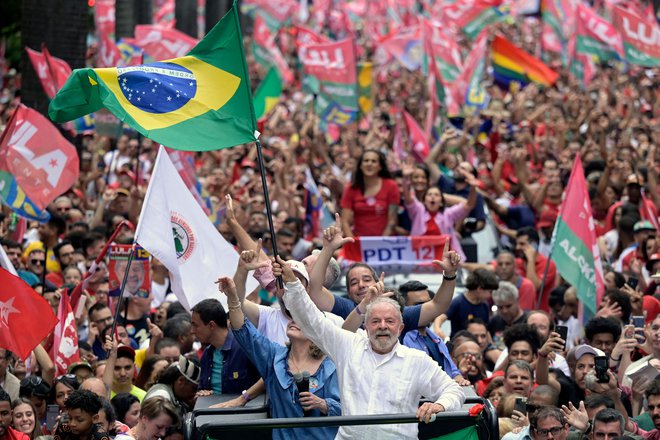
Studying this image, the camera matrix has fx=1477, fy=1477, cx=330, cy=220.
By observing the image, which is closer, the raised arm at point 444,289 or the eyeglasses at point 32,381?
the raised arm at point 444,289

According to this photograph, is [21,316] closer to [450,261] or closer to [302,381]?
[302,381]

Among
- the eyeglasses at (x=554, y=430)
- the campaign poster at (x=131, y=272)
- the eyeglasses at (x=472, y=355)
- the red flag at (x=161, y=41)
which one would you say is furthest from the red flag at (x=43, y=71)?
the eyeglasses at (x=554, y=430)

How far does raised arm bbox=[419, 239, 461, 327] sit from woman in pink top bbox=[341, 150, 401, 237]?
5103mm

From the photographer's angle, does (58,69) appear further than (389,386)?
Yes

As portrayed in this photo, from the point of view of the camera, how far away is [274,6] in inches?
1268

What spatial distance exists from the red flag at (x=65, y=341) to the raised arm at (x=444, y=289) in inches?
110

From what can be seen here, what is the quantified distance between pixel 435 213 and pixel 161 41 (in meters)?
7.85

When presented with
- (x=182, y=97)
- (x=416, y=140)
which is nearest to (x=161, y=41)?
(x=416, y=140)

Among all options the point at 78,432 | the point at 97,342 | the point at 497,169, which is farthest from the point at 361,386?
the point at 497,169

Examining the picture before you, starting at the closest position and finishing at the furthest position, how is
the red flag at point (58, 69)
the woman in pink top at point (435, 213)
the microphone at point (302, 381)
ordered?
1. the microphone at point (302, 381)
2. the woman in pink top at point (435, 213)
3. the red flag at point (58, 69)

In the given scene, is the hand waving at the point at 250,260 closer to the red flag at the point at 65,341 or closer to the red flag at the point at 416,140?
the red flag at the point at 65,341

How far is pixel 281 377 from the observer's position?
699 centimetres

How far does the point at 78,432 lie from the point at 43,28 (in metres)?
10.8

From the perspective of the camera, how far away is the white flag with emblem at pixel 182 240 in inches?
368
